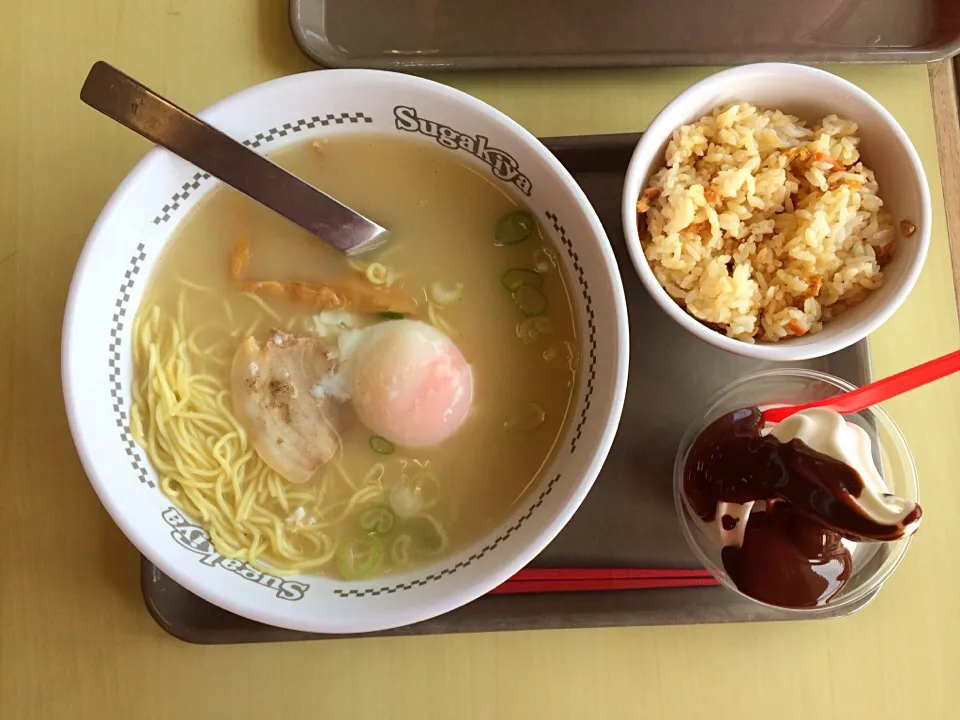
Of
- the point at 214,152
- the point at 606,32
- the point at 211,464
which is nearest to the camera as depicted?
the point at 214,152

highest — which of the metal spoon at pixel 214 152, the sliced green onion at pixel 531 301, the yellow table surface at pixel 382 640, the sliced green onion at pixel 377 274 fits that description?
the metal spoon at pixel 214 152

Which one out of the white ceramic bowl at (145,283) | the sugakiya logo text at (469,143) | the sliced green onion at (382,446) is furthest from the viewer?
the sliced green onion at (382,446)

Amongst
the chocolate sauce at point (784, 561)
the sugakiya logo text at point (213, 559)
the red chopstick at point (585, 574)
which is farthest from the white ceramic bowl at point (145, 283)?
the chocolate sauce at point (784, 561)

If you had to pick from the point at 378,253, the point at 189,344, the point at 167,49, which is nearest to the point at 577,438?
the point at 378,253

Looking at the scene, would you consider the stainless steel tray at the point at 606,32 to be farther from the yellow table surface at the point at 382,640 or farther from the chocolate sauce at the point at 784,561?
the chocolate sauce at the point at 784,561

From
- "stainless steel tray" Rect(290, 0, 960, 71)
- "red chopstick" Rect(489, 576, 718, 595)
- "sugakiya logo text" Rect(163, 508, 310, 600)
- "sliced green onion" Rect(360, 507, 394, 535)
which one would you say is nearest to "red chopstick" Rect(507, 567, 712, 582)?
"red chopstick" Rect(489, 576, 718, 595)

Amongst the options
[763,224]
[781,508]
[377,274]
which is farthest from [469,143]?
[781,508]

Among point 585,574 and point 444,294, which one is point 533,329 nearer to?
point 444,294
